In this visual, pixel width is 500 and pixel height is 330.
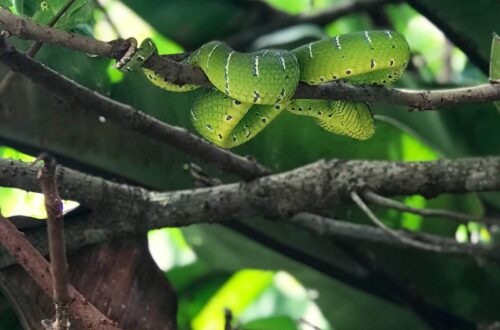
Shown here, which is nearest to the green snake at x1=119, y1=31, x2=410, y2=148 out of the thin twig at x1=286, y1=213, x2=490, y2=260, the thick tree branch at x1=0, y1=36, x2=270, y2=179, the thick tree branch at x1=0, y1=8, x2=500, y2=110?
the thick tree branch at x1=0, y1=8, x2=500, y2=110

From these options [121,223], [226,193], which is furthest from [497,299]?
[121,223]

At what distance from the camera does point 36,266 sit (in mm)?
1050

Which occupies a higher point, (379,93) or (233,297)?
(379,93)

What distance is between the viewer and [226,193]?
1.57 metres

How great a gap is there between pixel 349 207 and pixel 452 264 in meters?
0.31

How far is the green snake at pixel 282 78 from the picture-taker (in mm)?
1187

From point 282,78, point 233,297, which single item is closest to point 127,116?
point 282,78

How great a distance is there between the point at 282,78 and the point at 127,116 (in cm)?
40

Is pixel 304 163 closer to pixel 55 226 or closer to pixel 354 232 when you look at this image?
pixel 354 232

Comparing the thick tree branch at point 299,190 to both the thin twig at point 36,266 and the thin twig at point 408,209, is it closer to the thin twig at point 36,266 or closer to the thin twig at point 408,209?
the thin twig at point 408,209

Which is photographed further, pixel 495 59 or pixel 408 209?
pixel 408 209

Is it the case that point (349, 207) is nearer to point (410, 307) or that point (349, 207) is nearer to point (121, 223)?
point (410, 307)

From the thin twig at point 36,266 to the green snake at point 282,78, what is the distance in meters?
0.29

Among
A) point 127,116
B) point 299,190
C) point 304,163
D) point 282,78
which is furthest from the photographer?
point 304,163
